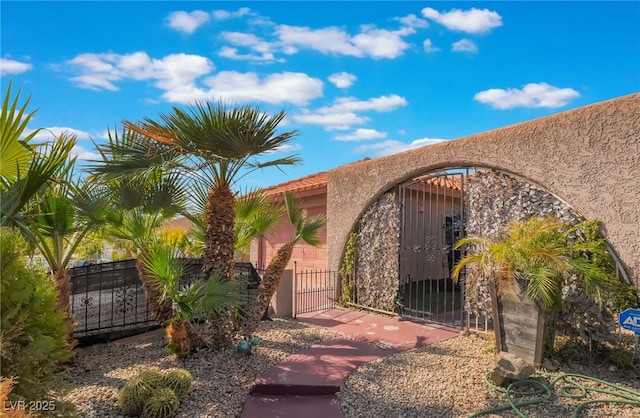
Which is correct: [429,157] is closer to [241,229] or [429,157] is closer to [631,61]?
[631,61]

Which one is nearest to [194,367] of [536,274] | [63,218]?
[63,218]

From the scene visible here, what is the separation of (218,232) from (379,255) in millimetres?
4778

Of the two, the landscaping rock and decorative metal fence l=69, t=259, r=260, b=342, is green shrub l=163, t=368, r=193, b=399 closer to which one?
decorative metal fence l=69, t=259, r=260, b=342

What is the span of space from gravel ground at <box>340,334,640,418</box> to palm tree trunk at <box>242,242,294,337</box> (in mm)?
1923

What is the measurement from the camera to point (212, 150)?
5719mm

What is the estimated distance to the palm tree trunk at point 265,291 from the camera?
6.54 metres

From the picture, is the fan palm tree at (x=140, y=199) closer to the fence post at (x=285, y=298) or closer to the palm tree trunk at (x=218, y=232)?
the palm tree trunk at (x=218, y=232)

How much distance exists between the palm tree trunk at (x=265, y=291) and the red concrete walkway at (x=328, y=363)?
86 cm

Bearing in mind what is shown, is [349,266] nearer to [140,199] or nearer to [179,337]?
[179,337]

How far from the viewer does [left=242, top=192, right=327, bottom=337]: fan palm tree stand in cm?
659

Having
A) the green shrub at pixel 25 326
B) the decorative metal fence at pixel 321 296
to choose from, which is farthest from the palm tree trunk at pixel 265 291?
the decorative metal fence at pixel 321 296

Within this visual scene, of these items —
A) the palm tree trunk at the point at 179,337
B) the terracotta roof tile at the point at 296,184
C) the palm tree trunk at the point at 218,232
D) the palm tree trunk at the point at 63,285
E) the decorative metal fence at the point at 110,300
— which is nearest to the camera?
the palm tree trunk at the point at 63,285

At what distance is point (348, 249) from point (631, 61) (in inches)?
273

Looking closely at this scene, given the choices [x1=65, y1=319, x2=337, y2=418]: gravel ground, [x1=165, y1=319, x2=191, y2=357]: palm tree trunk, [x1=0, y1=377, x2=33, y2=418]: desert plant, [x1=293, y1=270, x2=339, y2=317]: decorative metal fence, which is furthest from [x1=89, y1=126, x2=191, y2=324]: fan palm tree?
[x1=293, y1=270, x2=339, y2=317]: decorative metal fence
